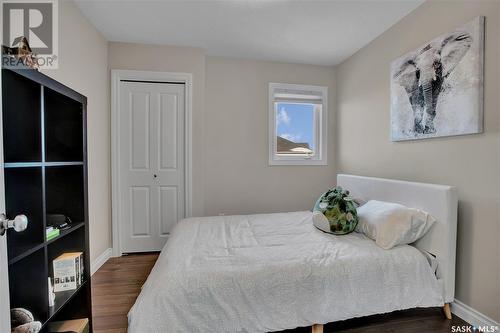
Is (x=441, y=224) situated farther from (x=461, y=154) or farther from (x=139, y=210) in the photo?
(x=139, y=210)

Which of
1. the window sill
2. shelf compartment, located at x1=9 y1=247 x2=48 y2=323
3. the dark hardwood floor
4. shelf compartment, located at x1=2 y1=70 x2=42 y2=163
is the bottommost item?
the dark hardwood floor

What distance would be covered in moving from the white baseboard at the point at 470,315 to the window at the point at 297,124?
6.83 feet

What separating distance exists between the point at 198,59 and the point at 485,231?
314 centimetres

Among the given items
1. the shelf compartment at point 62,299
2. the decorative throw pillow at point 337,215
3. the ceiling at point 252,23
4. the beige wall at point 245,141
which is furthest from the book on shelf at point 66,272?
the ceiling at point 252,23

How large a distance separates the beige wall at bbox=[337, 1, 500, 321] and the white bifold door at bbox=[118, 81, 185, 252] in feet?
7.50

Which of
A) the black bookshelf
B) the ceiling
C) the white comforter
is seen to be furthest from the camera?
the ceiling

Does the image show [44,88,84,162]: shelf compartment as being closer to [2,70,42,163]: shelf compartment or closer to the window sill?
[2,70,42,163]: shelf compartment

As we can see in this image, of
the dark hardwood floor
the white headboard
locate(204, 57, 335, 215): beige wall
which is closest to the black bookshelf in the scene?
the dark hardwood floor

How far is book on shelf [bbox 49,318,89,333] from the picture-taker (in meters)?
1.30

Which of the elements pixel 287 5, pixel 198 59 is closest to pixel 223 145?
pixel 198 59

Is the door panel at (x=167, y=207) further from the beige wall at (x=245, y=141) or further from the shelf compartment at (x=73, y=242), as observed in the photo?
the shelf compartment at (x=73, y=242)

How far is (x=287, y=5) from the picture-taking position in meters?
2.10

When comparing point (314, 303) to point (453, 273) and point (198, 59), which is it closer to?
point (453, 273)

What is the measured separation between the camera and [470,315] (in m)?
1.65
